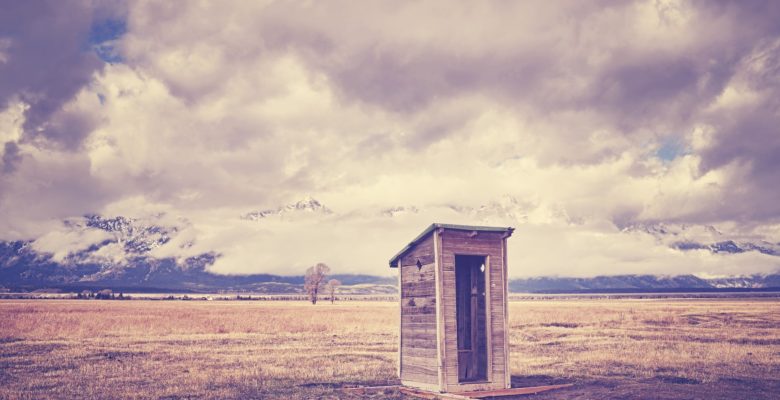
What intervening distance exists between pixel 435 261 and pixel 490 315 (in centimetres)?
255

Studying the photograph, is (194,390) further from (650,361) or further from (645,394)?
(650,361)

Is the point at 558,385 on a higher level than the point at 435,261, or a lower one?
lower

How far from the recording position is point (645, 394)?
1712 centimetres

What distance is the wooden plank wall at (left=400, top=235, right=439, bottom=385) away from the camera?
17.8 metres

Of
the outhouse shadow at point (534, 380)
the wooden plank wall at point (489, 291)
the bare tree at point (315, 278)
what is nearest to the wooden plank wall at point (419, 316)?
the wooden plank wall at point (489, 291)

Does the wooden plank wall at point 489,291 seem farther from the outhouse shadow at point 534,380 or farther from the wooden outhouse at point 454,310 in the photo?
the outhouse shadow at point 534,380

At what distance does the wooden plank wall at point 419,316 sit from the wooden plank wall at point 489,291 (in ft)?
1.31

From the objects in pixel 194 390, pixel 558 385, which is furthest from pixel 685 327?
pixel 194 390

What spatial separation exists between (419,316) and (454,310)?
4.24 feet

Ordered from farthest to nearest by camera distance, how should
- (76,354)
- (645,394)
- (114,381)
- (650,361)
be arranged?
(76,354)
(650,361)
(114,381)
(645,394)

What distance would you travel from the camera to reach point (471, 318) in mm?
18922

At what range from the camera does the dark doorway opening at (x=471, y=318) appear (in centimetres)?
1897

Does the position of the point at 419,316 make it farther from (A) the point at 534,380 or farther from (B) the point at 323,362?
(B) the point at 323,362

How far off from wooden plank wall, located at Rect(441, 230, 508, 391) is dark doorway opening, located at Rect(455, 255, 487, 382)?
537 millimetres
